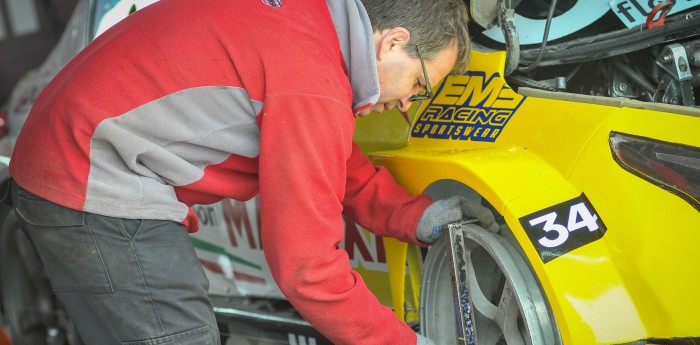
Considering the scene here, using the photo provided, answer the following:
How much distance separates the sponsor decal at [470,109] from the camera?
7.94ft

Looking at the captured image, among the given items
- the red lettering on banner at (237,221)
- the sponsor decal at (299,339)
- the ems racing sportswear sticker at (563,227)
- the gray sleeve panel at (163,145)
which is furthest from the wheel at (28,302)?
the ems racing sportswear sticker at (563,227)

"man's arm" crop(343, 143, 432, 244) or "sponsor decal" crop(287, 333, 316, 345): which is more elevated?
"man's arm" crop(343, 143, 432, 244)

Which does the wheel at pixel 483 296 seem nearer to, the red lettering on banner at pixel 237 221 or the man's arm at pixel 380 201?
the man's arm at pixel 380 201

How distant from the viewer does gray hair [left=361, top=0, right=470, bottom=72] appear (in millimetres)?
2105

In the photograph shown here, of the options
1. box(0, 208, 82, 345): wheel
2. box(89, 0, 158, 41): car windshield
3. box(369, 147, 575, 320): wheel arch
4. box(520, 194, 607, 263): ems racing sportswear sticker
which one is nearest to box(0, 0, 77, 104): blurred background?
box(0, 208, 82, 345): wheel

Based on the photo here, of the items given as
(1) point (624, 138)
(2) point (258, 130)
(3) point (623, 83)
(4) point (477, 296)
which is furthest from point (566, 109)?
(2) point (258, 130)

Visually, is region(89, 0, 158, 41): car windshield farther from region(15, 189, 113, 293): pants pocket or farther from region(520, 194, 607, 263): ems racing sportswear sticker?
region(520, 194, 607, 263): ems racing sportswear sticker

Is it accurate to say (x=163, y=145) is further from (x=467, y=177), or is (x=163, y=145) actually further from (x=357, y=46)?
(x=467, y=177)

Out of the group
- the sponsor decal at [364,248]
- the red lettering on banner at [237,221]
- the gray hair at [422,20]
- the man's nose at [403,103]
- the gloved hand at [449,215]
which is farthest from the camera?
the red lettering on banner at [237,221]

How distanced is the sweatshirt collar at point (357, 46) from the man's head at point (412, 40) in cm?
7

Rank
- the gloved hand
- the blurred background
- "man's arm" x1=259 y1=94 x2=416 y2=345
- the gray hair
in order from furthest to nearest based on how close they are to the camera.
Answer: the blurred background < the gloved hand < the gray hair < "man's arm" x1=259 y1=94 x2=416 y2=345

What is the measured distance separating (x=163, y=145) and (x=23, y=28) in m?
5.32

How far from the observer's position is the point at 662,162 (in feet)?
6.71

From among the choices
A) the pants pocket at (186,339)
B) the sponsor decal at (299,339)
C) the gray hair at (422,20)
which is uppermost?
the gray hair at (422,20)
